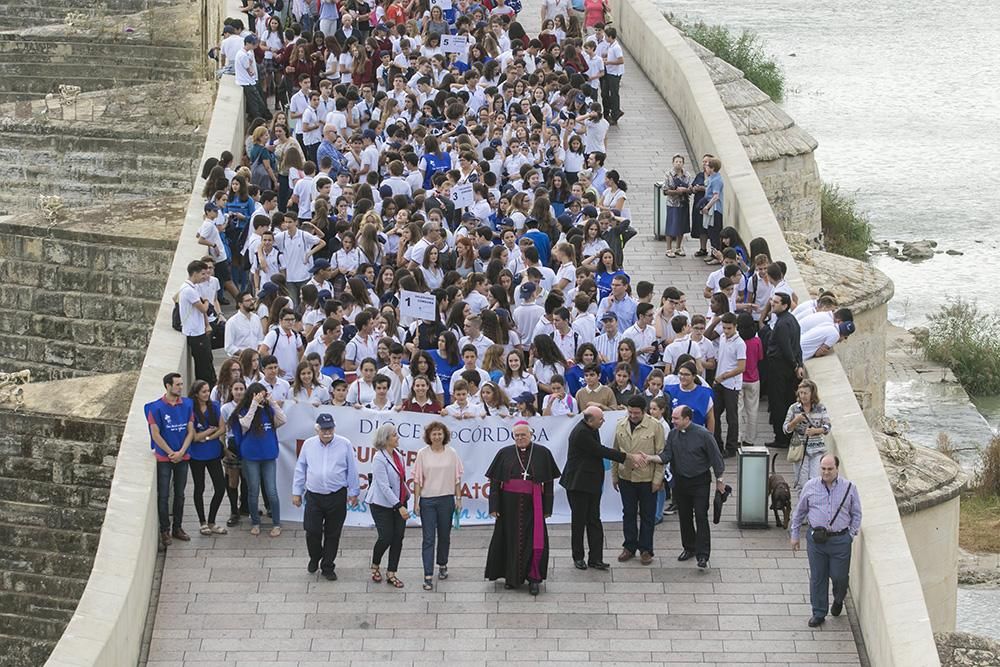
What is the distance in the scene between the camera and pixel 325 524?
16.1m

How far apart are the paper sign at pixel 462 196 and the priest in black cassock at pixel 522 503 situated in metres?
5.83

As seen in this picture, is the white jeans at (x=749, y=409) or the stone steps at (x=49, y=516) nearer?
the white jeans at (x=749, y=409)

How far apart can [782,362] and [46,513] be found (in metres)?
7.95

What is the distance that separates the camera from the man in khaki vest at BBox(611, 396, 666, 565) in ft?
52.5

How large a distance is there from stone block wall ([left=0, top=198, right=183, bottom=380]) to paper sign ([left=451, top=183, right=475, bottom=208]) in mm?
5437

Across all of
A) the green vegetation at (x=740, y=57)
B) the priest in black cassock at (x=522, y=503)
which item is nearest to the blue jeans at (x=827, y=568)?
the priest in black cassock at (x=522, y=503)

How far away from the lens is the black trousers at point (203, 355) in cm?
1883

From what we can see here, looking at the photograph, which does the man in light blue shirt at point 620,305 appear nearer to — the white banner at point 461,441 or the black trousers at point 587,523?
the white banner at point 461,441

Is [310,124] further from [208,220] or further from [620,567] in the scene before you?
[620,567]

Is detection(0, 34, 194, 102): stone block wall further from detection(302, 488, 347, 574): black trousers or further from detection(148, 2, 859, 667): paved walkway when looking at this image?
detection(302, 488, 347, 574): black trousers

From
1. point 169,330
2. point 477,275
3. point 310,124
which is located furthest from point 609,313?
point 310,124

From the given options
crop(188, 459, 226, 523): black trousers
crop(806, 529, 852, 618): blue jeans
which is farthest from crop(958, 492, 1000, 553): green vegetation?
crop(188, 459, 226, 523): black trousers

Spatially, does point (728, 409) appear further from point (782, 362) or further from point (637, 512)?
point (637, 512)

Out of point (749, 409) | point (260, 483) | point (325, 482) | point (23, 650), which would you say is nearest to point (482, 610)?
point (325, 482)
